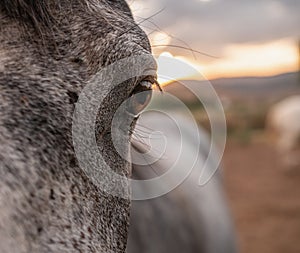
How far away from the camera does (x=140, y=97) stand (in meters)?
1.71

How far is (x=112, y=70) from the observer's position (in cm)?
154

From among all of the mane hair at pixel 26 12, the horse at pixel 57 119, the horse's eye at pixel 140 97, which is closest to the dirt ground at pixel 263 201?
the horse's eye at pixel 140 97

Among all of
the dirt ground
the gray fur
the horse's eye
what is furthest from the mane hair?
the dirt ground

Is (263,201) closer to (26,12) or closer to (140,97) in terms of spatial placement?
(140,97)

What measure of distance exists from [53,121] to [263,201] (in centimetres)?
961

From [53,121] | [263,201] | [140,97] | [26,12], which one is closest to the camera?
[53,121]

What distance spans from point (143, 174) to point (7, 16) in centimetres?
159

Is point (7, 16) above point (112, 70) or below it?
above

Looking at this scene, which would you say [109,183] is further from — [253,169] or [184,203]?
[253,169]

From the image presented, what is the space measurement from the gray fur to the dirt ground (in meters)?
6.57

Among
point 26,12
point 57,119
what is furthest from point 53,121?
point 26,12

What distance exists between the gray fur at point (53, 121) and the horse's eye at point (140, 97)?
6 cm

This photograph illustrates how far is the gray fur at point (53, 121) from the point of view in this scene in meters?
1.14

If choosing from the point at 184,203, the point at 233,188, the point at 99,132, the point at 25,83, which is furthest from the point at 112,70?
the point at 233,188
